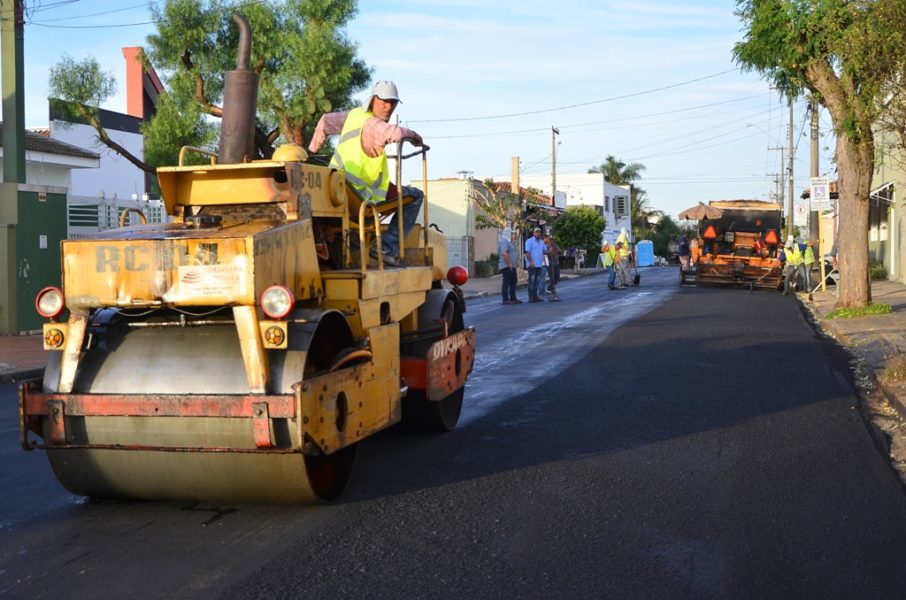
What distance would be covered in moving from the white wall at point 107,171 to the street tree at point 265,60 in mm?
11346

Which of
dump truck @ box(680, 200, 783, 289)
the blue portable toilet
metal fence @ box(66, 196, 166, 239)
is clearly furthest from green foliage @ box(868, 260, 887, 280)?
the blue portable toilet

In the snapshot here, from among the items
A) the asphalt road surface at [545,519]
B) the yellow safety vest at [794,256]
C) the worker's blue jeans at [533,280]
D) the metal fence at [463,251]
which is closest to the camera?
the asphalt road surface at [545,519]

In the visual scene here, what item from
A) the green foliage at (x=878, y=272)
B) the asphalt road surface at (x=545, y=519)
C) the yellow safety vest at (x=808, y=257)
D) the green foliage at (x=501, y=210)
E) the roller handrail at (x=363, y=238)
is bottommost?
the asphalt road surface at (x=545, y=519)

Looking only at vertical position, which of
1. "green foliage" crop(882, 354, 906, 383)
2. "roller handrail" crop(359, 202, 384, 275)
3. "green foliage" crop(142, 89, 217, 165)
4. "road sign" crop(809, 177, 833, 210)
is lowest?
"green foliage" crop(882, 354, 906, 383)

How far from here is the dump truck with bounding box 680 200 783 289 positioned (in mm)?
30141

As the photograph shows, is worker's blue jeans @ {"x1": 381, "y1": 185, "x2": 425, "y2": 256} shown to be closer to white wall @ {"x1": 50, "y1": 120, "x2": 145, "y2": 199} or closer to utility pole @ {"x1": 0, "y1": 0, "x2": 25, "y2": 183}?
utility pole @ {"x1": 0, "y1": 0, "x2": 25, "y2": 183}

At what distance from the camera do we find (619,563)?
5.08 metres

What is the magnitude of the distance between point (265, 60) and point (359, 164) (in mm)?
20437

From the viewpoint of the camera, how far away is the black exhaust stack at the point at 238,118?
687 cm

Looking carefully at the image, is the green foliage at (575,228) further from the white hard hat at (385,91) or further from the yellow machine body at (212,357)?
the yellow machine body at (212,357)

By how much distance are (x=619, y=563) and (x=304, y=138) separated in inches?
930

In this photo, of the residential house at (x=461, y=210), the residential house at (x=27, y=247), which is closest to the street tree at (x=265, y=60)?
the residential house at (x=27, y=247)

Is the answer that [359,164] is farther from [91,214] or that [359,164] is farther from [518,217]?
[518,217]

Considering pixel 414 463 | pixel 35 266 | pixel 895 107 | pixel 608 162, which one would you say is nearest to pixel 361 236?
pixel 414 463
